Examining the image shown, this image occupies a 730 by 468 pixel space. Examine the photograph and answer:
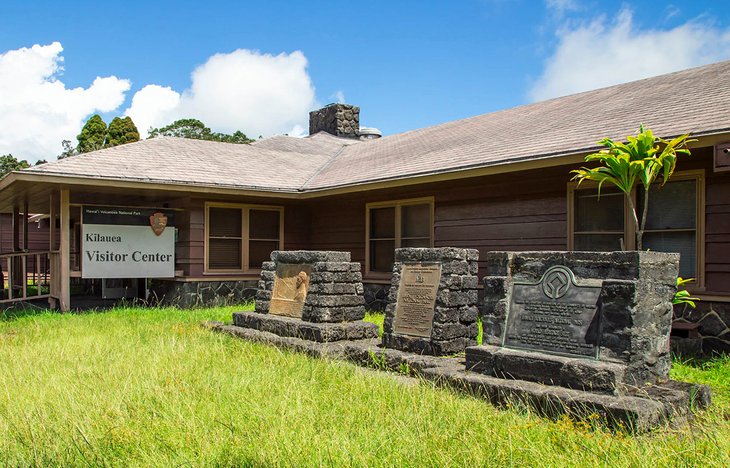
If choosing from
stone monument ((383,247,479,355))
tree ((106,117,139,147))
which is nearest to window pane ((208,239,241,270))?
stone monument ((383,247,479,355))

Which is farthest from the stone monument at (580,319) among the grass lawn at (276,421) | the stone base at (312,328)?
the stone base at (312,328)

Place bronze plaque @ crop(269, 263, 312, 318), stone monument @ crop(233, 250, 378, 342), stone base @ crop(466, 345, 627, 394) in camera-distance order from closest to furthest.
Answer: stone base @ crop(466, 345, 627, 394), stone monument @ crop(233, 250, 378, 342), bronze plaque @ crop(269, 263, 312, 318)

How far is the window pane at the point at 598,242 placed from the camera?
9719mm

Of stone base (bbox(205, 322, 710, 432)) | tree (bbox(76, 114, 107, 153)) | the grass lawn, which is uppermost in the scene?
tree (bbox(76, 114, 107, 153))

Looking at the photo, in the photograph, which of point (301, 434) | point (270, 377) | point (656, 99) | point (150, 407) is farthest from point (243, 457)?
point (656, 99)

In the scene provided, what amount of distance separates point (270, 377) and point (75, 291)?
16.1 m

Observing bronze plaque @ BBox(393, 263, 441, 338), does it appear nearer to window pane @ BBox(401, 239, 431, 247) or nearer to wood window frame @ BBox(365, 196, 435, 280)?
wood window frame @ BBox(365, 196, 435, 280)

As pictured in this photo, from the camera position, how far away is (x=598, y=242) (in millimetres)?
9938

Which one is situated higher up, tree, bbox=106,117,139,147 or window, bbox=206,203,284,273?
tree, bbox=106,117,139,147

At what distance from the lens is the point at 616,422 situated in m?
4.76

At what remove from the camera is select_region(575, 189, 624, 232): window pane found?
970cm

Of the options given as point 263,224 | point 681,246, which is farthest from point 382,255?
point 681,246

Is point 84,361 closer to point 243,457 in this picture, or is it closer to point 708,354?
point 243,457

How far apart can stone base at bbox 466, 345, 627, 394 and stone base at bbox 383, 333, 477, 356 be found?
0.87 m
